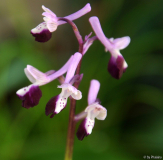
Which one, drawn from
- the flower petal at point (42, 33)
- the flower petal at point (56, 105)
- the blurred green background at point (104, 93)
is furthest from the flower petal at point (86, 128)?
the blurred green background at point (104, 93)

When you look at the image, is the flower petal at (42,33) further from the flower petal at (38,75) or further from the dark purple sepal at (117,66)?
the dark purple sepal at (117,66)

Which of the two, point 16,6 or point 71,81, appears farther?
point 16,6

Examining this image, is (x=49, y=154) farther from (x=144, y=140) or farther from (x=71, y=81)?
(x=71, y=81)

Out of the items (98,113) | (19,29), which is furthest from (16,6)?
(98,113)

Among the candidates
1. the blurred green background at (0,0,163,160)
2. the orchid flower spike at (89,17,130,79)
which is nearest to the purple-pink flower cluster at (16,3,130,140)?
the orchid flower spike at (89,17,130,79)

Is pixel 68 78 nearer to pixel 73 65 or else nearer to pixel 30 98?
pixel 73 65

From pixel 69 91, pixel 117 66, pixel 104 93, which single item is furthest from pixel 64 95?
pixel 104 93
